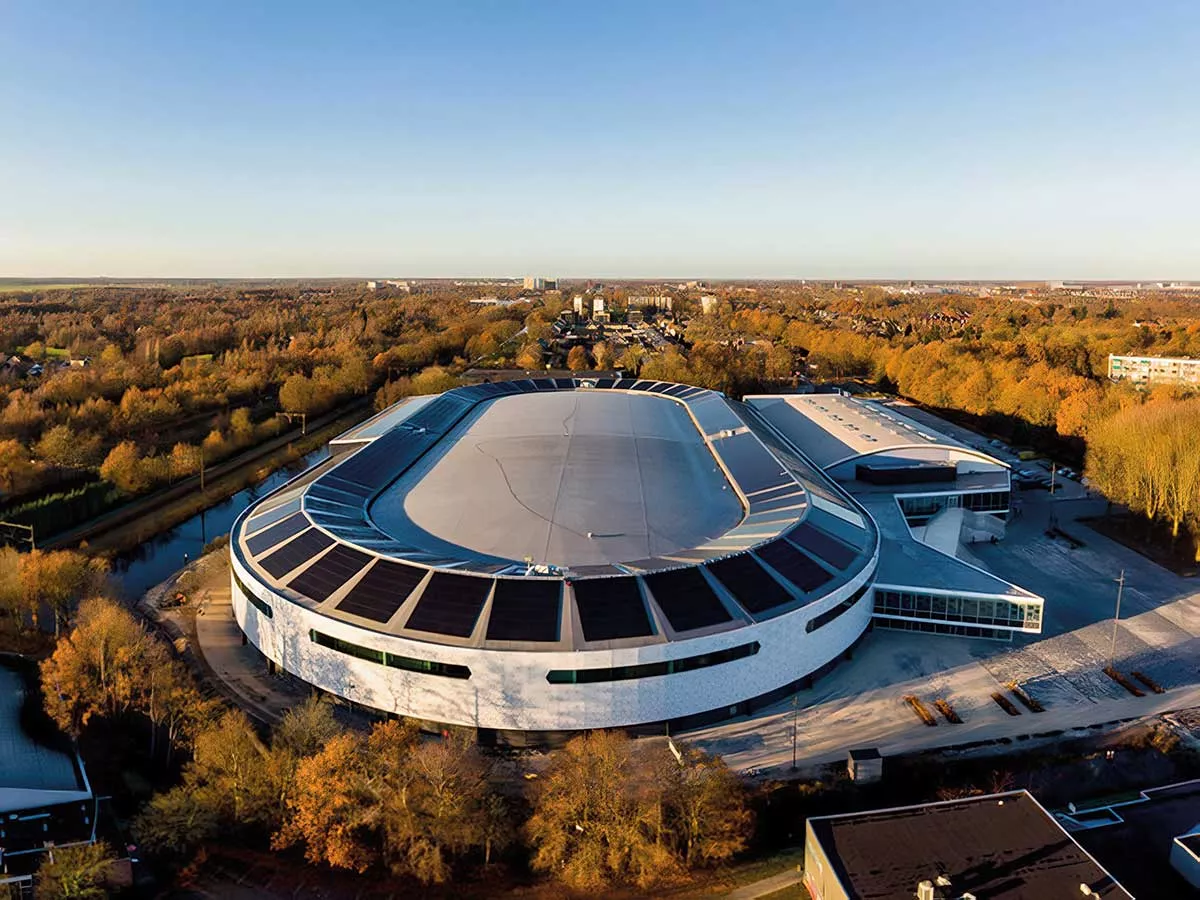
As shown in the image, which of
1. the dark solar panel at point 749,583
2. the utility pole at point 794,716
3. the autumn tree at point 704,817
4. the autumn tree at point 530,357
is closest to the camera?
the autumn tree at point 704,817

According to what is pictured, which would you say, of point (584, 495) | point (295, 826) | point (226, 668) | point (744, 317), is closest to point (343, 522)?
point (226, 668)

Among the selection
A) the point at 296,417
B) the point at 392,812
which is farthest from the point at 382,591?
the point at 296,417

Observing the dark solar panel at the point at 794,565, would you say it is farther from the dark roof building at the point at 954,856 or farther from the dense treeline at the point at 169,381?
the dense treeline at the point at 169,381

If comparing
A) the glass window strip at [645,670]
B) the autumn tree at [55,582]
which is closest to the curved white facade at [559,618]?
the glass window strip at [645,670]

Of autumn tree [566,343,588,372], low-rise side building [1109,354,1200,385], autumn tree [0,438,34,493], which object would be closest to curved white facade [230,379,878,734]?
autumn tree [0,438,34,493]

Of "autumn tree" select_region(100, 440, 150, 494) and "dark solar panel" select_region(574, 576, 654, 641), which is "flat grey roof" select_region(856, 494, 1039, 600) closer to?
"dark solar panel" select_region(574, 576, 654, 641)

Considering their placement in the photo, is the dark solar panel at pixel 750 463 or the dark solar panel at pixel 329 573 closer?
the dark solar panel at pixel 329 573
